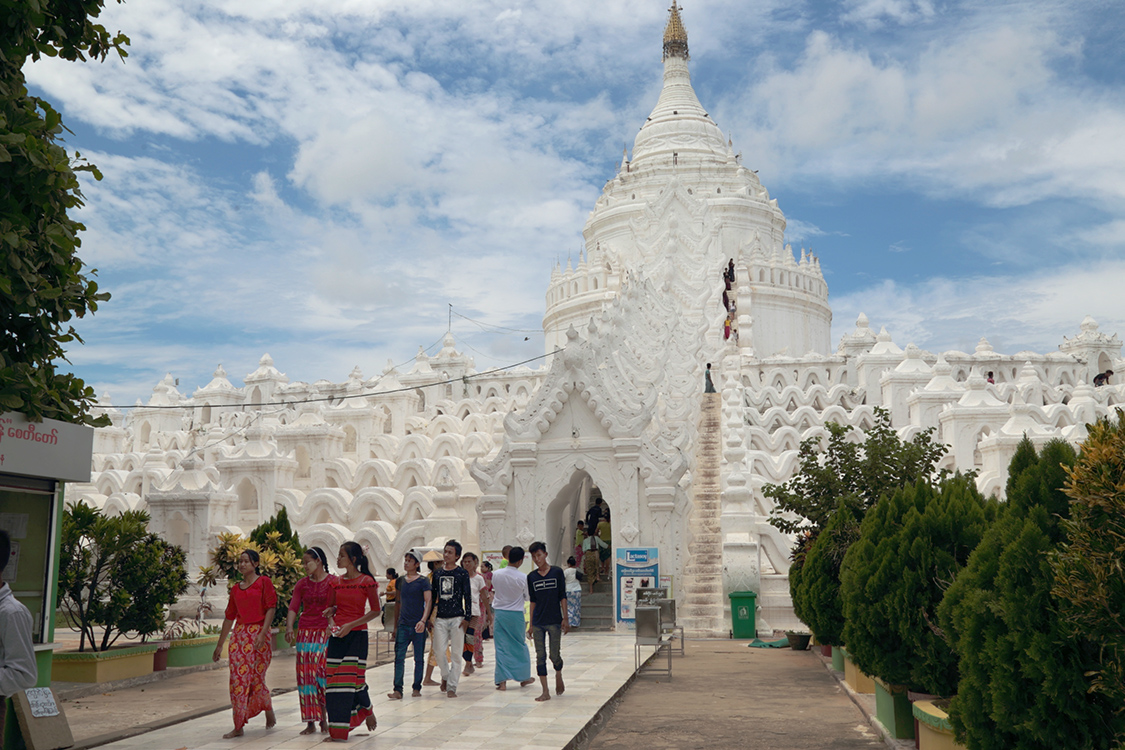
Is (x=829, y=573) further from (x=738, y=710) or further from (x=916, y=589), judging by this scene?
(x=916, y=589)

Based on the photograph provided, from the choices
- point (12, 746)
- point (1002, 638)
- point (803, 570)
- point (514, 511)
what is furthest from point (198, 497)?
point (1002, 638)

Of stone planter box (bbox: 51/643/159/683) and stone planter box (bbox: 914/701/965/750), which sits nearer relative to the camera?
stone planter box (bbox: 914/701/965/750)

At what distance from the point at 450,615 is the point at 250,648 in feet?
8.34

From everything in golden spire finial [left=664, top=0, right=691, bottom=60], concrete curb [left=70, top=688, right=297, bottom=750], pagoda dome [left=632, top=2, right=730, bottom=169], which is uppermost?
golden spire finial [left=664, top=0, right=691, bottom=60]

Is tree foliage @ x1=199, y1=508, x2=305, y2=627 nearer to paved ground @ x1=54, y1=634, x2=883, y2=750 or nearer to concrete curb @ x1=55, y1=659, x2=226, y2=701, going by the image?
concrete curb @ x1=55, y1=659, x2=226, y2=701

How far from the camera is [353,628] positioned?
8500mm

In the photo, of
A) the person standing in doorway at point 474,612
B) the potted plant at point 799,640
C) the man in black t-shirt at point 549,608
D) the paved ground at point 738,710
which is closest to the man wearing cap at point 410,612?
the man in black t-shirt at point 549,608

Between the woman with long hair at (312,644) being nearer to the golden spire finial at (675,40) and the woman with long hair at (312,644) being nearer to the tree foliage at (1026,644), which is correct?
the tree foliage at (1026,644)

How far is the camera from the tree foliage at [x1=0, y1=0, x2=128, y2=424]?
22.3 feet

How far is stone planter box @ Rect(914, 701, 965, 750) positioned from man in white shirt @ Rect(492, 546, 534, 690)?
14.5 ft

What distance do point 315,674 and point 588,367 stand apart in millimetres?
9884

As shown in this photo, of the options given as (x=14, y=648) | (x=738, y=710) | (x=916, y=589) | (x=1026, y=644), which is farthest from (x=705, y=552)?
(x=14, y=648)

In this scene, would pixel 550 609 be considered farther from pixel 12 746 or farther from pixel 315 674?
pixel 12 746

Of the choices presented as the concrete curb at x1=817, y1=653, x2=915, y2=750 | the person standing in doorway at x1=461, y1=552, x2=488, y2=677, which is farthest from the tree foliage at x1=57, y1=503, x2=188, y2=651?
the concrete curb at x1=817, y1=653, x2=915, y2=750
